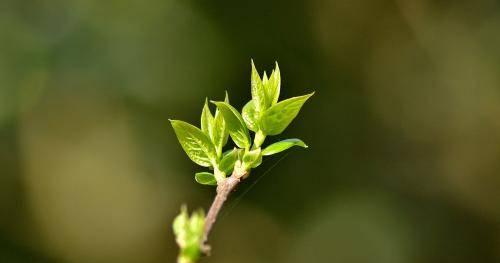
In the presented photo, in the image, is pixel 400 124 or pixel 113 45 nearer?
pixel 113 45

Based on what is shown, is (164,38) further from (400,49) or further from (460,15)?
(460,15)

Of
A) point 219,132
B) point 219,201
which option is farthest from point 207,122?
point 219,201

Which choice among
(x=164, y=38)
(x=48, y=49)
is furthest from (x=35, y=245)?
(x=164, y=38)

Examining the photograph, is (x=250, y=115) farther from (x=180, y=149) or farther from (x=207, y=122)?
(x=180, y=149)

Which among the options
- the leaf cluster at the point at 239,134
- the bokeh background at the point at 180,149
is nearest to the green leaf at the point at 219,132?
the leaf cluster at the point at 239,134

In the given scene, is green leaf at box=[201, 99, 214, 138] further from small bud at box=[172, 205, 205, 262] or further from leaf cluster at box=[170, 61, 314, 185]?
small bud at box=[172, 205, 205, 262]
